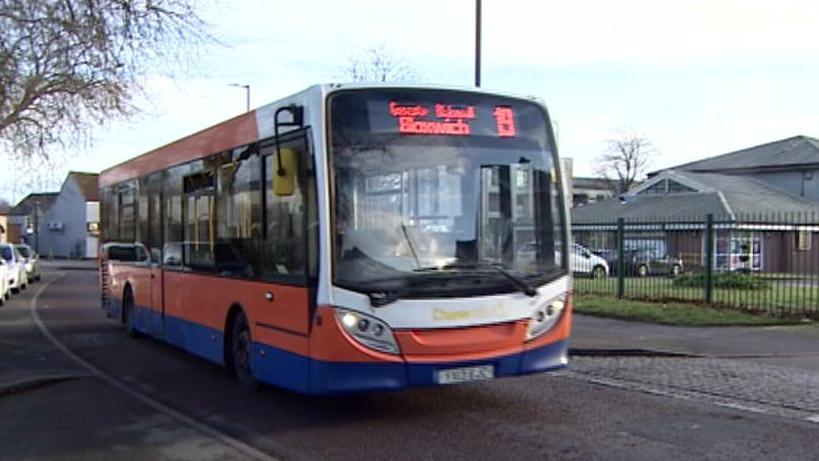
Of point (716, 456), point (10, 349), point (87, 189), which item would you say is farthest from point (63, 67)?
point (87, 189)

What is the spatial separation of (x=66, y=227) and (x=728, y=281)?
293 ft

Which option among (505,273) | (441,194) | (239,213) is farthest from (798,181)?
(441,194)

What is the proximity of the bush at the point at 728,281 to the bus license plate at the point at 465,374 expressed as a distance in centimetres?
1176

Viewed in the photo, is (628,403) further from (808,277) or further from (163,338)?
(808,277)

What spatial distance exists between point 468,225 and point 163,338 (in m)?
6.68

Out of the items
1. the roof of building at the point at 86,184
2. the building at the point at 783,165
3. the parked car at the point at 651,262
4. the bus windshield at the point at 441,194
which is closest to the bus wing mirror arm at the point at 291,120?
the bus windshield at the point at 441,194

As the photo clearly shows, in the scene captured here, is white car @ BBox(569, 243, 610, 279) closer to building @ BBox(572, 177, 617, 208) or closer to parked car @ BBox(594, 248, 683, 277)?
parked car @ BBox(594, 248, 683, 277)

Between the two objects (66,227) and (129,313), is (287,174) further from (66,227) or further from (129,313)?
(66,227)

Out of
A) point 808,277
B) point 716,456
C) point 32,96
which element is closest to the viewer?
point 716,456

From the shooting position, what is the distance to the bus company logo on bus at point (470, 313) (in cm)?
754

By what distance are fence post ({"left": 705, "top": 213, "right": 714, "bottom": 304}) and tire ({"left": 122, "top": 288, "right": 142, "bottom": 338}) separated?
436 inches

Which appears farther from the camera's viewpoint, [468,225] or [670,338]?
[670,338]

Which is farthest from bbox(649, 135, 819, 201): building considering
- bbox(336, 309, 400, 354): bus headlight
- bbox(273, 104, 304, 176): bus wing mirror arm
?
bbox(336, 309, 400, 354): bus headlight

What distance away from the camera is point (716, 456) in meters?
6.75
